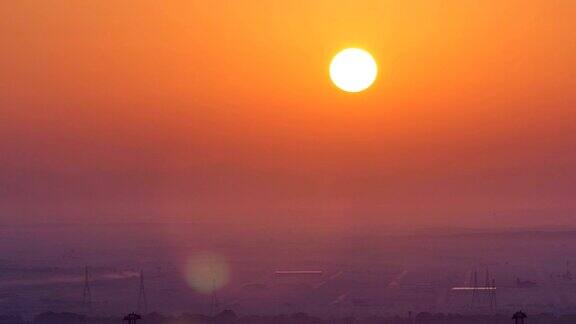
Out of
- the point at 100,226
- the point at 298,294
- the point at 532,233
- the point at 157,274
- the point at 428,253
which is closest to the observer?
the point at 298,294

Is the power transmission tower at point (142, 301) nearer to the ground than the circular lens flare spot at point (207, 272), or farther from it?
nearer to the ground

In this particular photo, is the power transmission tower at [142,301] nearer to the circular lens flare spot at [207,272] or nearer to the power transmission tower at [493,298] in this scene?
the circular lens flare spot at [207,272]

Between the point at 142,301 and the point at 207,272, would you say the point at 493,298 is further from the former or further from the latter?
the point at 207,272

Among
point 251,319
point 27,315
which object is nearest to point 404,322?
point 251,319

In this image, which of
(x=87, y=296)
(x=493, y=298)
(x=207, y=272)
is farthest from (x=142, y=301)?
(x=493, y=298)

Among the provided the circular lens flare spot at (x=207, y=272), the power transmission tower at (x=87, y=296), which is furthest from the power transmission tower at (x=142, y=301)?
the circular lens flare spot at (x=207, y=272)

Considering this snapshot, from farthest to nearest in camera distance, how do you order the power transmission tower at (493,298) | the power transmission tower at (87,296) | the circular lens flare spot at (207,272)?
1. the circular lens flare spot at (207,272)
2. the power transmission tower at (87,296)
3. the power transmission tower at (493,298)

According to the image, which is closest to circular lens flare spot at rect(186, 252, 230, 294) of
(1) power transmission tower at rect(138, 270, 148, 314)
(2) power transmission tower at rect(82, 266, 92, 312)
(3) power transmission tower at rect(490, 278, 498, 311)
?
(1) power transmission tower at rect(138, 270, 148, 314)

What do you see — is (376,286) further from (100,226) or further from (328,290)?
(100,226)
